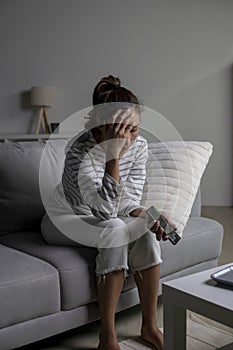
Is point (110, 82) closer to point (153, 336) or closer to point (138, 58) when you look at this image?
point (153, 336)

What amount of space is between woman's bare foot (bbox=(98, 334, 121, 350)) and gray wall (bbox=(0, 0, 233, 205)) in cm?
293

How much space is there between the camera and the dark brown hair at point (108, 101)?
1.99 meters

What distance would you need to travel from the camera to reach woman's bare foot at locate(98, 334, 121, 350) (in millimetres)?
1863

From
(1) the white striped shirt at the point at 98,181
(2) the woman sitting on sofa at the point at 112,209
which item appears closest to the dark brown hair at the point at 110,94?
(2) the woman sitting on sofa at the point at 112,209

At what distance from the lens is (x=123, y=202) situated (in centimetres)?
204

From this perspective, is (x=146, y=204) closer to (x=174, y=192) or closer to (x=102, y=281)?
(x=174, y=192)

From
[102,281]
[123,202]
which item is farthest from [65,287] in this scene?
[123,202]

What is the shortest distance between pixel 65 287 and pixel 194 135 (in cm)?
303

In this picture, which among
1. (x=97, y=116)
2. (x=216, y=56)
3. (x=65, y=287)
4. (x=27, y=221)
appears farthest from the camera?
(x=216, y=56)

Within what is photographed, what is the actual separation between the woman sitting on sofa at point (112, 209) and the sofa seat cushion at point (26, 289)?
0.19 meters

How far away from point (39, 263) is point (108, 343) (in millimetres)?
407

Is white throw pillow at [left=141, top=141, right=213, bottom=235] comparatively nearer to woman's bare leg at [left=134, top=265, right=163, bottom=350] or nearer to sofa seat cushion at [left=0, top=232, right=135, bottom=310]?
woman's bare leg at [left=134, top=265, right=163, bottom=350]

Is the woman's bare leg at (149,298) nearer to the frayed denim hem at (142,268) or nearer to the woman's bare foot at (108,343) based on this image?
the frayed denim hem at (142,268)

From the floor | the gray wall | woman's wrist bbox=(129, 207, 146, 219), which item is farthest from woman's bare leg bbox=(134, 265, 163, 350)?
the gray wall
